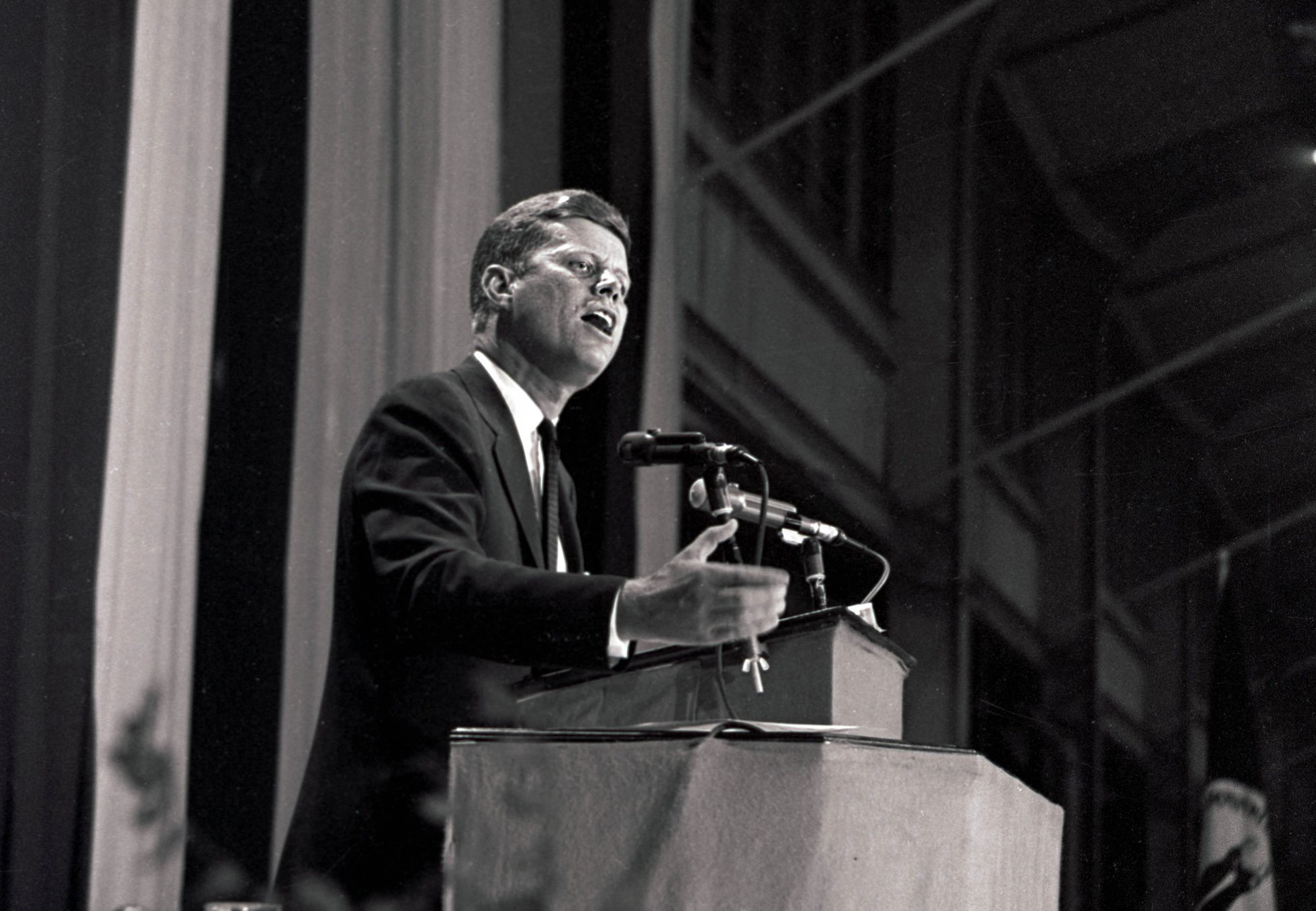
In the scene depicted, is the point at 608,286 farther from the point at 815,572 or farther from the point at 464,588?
the point at 464,588

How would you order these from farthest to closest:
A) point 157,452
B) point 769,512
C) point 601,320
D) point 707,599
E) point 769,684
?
point 157,452
point 601,320
point 769,512
point 769,684
point 707,599

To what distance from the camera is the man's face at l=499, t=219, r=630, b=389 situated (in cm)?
248

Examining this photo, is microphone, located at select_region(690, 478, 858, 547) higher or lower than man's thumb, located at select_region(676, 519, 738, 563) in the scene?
higher

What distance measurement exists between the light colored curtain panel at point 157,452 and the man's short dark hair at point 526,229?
66 cm

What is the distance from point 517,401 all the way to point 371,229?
743 mm

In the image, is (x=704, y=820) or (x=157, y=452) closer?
(x=704, y=820)

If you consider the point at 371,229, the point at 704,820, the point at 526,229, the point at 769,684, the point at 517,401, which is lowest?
the point at 704,820

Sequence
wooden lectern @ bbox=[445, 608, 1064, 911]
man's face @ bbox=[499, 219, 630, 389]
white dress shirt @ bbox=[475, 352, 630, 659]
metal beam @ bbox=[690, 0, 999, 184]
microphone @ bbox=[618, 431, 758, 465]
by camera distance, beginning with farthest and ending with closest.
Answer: metal beam @ bbox=[690, 0, 999, 184] < man's face @ bbox=[499, 219, 630, 389] < white dress shirt @ bbox=[475, 352, 630, 659] < microphone @ bbox=[618, 431, 758, 465] < wooden lectern @ bbox=[445, 608, 1064, 911]

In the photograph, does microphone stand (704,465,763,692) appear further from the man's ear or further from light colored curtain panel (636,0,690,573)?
light colored curtain panel (636,0,690,573)

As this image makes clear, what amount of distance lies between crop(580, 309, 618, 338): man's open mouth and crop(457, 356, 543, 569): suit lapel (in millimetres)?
254

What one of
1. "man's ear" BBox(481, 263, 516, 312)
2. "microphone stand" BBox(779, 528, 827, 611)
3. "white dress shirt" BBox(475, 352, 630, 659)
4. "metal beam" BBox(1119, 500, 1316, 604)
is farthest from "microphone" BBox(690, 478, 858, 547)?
"metal beam" BBox(1119, 500, 1316, 604)

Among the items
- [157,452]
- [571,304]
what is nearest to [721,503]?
[571,304]

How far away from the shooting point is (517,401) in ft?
7.98

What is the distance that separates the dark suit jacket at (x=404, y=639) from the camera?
202 centimetres
